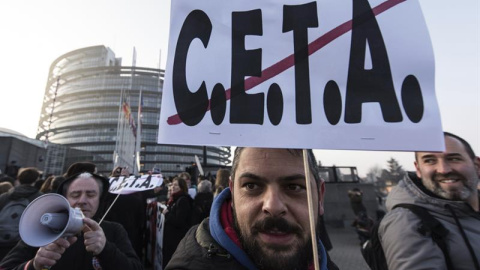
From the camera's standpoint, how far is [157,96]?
81125 mm

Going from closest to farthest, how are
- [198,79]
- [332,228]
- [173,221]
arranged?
[198,79], [173,221], [332,228]

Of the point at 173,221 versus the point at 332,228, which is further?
the point at 332,228

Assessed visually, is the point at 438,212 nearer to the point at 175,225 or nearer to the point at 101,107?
the point at 175,225

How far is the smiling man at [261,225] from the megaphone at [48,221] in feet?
2.07

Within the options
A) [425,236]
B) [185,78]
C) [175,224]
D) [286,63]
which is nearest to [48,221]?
[185,78]

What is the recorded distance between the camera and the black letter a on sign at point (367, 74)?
1.23 m

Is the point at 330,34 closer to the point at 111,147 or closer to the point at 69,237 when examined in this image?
the point at 69,237

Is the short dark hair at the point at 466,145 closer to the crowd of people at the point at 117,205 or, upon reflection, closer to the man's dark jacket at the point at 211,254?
the man's dark jacket at the point at 211,254

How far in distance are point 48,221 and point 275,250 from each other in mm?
1239

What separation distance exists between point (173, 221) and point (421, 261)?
3.68m

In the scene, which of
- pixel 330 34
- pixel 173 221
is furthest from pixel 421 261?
pixel 173 221

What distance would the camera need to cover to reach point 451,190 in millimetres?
1849

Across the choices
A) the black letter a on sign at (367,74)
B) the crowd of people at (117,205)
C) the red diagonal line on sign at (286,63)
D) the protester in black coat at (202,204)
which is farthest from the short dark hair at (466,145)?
the protester in black coat at (202,204)

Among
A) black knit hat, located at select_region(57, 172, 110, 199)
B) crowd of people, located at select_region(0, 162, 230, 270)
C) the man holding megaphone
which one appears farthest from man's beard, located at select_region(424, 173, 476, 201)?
black knit hat, located at select_region(57, 172, 110, 199)
